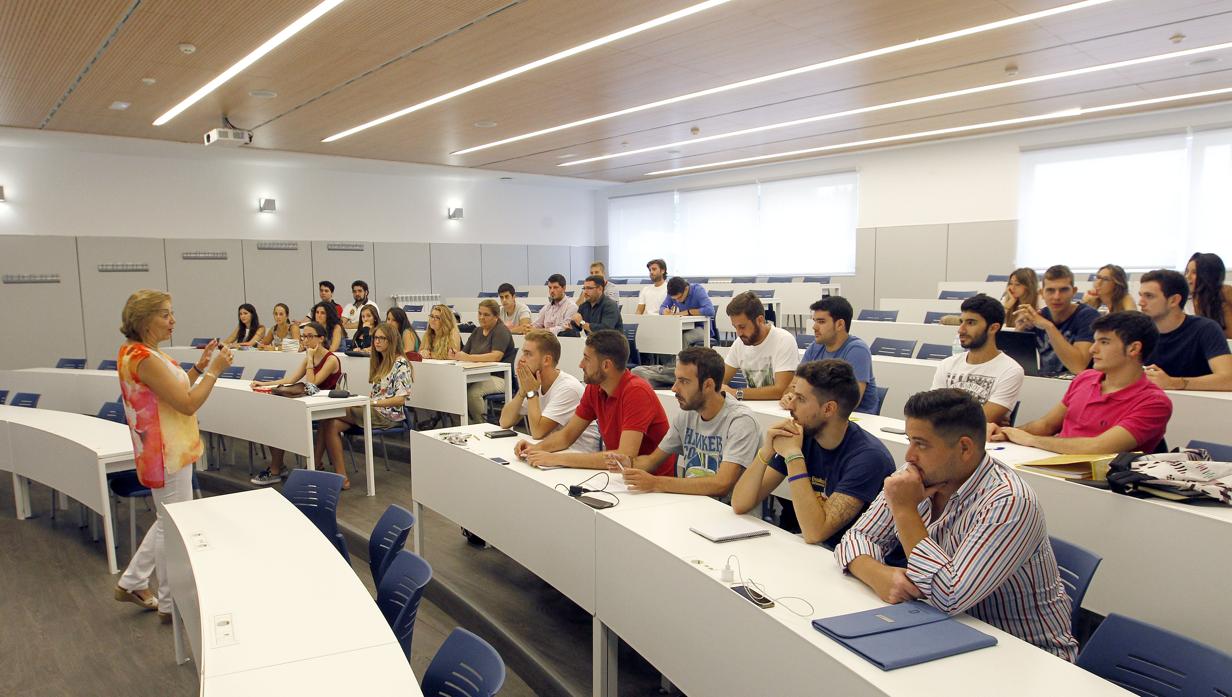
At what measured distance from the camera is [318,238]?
42.3 feet

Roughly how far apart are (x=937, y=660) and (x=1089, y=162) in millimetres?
11098

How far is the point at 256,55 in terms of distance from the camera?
19.3 ft

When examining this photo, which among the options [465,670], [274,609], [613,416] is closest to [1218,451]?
[613,416]

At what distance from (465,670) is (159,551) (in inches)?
103

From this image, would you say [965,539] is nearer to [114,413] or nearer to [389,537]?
[389,537]

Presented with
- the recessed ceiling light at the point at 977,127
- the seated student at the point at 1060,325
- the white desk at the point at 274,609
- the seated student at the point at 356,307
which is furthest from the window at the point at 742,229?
the white desk at the point at 274,609

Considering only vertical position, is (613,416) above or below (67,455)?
above

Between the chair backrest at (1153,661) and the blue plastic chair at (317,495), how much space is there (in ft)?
9.41

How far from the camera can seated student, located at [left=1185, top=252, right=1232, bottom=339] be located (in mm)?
4438

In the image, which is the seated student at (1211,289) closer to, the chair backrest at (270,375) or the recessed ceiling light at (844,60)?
the recessed ceiling light at (844,60)

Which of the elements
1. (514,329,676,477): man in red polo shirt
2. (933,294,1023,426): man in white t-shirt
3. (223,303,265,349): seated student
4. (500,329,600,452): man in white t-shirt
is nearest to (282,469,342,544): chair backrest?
(514,329,676,477): man in red polo shirt

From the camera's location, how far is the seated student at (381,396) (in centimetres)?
574

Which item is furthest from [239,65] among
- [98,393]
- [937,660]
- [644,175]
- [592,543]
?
[644,175]

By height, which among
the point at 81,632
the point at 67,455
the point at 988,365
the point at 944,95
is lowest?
the point at 81,632
